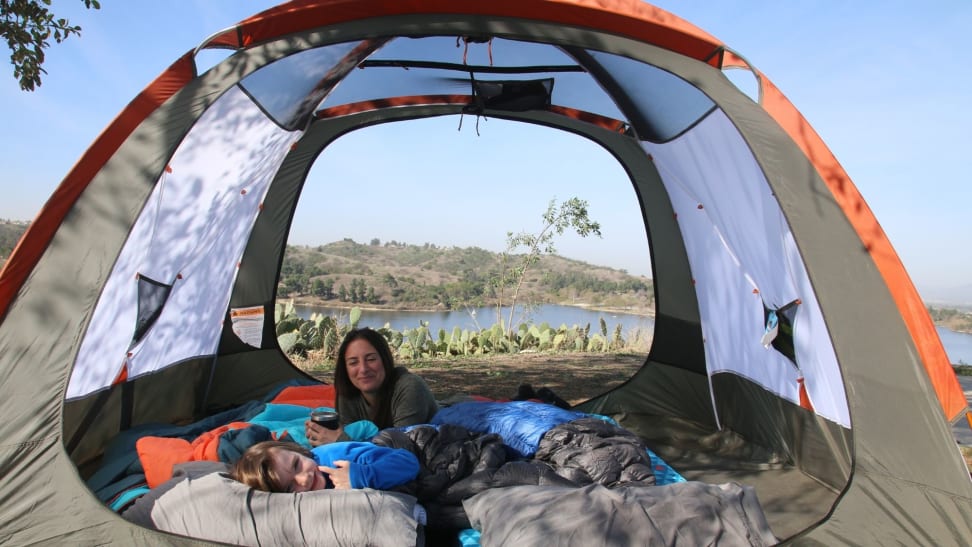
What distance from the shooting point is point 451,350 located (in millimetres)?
6852

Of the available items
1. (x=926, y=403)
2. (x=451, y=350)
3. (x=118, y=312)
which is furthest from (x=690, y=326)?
(x=451, y=350)

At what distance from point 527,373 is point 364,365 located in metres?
2.88

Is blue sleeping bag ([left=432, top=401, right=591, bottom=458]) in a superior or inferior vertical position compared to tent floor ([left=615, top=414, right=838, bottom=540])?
superior

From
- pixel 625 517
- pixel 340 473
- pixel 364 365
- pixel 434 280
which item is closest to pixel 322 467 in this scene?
pixel 340 473

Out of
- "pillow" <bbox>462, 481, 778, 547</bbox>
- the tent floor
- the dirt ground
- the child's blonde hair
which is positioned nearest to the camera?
"pillow" <bbox>462, 481, 778, 547</bbox>

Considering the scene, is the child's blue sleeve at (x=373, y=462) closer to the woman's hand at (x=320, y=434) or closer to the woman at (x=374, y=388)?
the woman's hand at (x=320, y=434)

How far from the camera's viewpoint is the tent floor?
94.3 inches

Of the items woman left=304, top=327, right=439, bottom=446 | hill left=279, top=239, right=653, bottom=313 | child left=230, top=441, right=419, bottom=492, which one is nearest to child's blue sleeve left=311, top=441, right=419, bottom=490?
child left=230, top=441, right=419, bottom=492

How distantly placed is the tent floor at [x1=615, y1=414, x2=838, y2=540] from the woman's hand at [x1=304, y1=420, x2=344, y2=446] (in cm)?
158

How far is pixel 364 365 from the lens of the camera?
8.66 ft

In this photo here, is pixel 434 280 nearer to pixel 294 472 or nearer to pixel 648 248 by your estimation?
pixel 648 248

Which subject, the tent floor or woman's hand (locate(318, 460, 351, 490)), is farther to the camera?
the tent floor

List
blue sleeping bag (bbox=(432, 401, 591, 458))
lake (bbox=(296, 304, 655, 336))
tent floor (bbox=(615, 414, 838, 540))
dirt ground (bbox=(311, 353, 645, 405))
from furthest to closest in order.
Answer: lake (bbox=(296, 304, 655, 336))
dirt ground (bbox=(311, 353, 645, 405))
blue sleeping bag (bbox=(432, 401, 591, 458))
tent floor (bbox=(615, 414, 838, 540))

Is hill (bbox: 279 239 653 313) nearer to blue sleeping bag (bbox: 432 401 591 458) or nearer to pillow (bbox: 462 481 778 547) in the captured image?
blue sleeping bag (bbox: 432 401 591 458)
